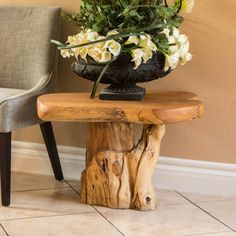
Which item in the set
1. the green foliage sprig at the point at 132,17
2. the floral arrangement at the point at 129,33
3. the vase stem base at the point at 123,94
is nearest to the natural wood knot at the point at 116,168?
the vase stem base at the point at 123,94

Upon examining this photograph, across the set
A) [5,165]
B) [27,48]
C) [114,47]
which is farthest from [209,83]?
[5,165]

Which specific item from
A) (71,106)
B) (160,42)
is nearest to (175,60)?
(160,42)

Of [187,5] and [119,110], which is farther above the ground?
[187,5]

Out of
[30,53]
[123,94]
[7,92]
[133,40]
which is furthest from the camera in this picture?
[30,53]

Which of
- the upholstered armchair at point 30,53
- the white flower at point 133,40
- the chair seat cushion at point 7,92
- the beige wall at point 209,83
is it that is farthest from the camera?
the upholstered armchair at point 30,53

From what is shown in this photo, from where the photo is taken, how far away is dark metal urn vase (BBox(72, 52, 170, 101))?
264 cm

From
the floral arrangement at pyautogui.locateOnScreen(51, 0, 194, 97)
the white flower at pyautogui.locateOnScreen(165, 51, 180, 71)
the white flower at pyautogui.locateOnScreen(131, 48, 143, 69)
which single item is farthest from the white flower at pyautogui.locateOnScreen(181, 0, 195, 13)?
the white flower at pyautogui.locateOnScreen(131, 48, 143, 69)

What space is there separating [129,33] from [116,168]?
2.06 ft

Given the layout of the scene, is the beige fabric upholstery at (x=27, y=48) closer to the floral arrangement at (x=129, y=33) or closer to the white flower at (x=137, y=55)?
the floral arrangement at (x=129, y=33)

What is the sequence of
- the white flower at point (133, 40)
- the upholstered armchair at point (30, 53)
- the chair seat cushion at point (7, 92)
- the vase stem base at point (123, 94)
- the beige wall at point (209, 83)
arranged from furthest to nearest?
the upholstered armchair at point (30, 53), the beige wall at point (209, 83), the chair seat cushion at point (7, 92), the vase stem base at point (123, 94), the white flower at point (133, 40)

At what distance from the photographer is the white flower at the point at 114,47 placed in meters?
2.54

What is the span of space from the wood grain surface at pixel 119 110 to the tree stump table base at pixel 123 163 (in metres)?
0.17

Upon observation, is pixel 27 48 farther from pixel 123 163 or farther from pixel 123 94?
pixel 123 163

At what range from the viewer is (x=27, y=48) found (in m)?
3.19
